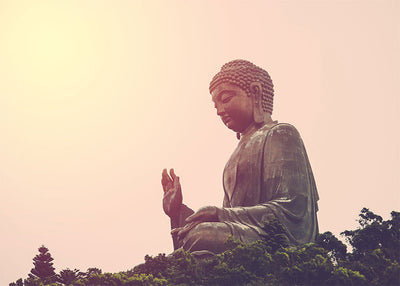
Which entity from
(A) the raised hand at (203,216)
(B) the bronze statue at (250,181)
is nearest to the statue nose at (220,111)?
(B) the bronze statue at (250,181)

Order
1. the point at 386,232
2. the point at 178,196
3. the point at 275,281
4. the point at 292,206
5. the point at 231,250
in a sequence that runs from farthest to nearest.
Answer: the point at 178,196 < the point at 292,206 < the point at 386,232 < the point at 231,250 < the point at 275,281

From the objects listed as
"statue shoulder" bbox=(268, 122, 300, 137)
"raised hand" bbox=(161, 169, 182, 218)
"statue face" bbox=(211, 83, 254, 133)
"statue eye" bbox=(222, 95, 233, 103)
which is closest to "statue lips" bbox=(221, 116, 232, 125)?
"statue face" bbox=(211, 83, 254, 133)

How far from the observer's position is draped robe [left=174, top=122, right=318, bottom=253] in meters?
11.6

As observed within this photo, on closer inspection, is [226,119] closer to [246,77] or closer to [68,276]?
[246,77]

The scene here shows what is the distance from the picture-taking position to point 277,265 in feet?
34.0

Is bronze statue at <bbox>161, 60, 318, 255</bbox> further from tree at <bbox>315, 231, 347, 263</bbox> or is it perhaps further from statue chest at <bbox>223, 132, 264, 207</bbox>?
tree at <bbox>315, 231, 347, 263</bbox>

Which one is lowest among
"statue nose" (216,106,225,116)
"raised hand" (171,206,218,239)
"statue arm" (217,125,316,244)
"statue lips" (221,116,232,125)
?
"raised hand" (171,206,218,239)

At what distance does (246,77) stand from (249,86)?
0.18m

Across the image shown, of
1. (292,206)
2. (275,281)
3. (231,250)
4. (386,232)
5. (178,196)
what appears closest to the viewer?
(275,281)

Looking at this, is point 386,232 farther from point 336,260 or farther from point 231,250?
point 231,250

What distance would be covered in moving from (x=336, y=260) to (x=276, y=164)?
7.80 feet

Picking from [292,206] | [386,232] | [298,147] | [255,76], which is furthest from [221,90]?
[386,232]

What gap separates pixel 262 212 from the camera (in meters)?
12.1

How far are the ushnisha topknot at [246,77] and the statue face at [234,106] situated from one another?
0.11 meters
